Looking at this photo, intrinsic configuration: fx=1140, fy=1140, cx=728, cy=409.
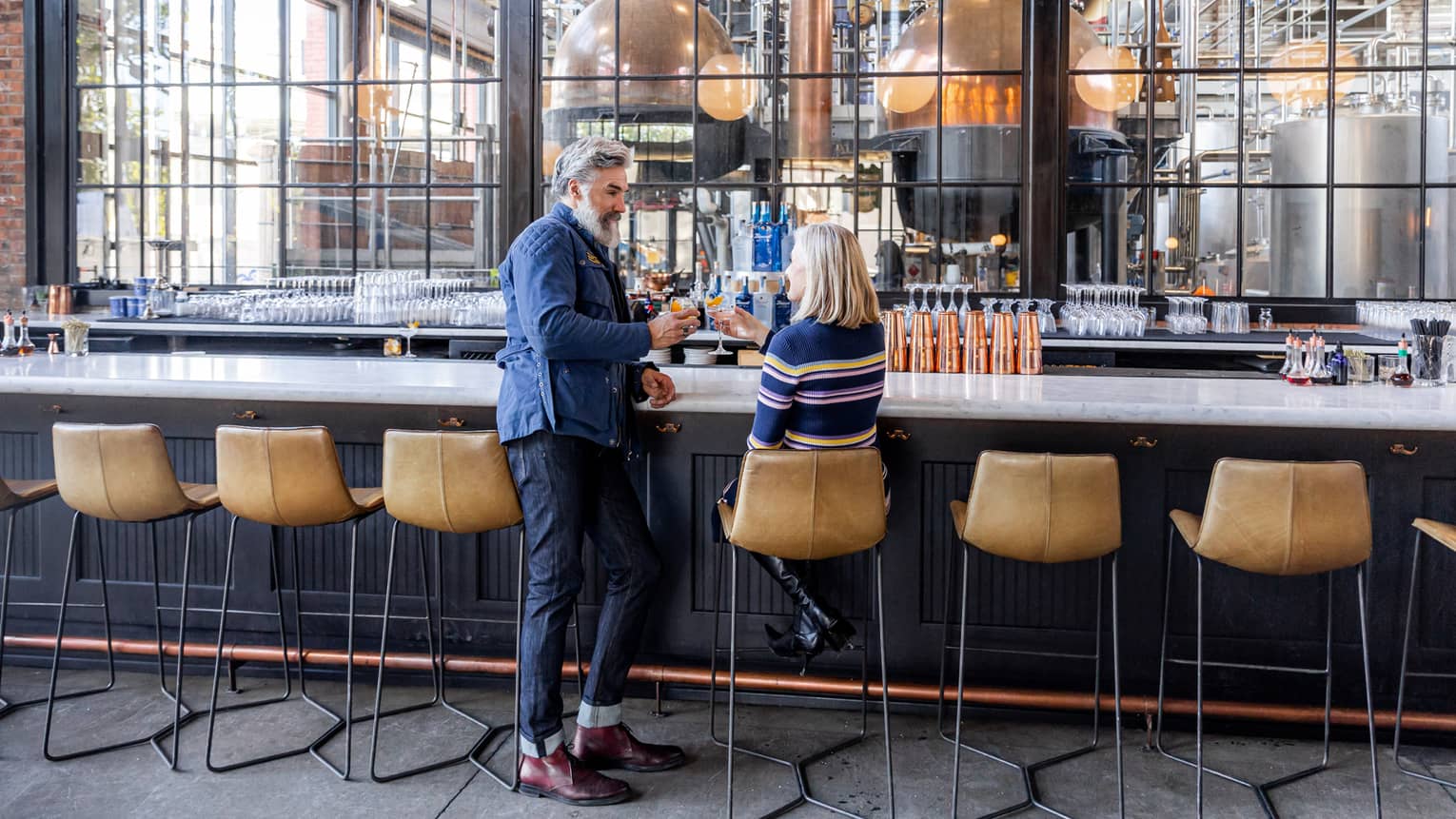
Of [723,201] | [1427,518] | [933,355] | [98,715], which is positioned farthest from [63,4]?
[1427,518]

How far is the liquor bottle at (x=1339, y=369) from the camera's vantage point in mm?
3746

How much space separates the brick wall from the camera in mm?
7637

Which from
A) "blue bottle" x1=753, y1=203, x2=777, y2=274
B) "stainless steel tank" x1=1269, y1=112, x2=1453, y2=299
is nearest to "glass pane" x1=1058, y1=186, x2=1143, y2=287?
Result: "stainless steel tank" x1=1269, y1=112, x2=1453, y2=299

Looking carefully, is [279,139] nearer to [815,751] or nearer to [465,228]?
[465,228]

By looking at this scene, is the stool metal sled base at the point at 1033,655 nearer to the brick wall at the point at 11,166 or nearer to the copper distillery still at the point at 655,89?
the copper distillery still at the point at 655,89

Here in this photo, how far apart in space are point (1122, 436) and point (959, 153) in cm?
395

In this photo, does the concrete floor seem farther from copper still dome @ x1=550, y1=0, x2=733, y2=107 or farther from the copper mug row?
copper still dome @ x1=550, y1=0, x2=733, y2=107

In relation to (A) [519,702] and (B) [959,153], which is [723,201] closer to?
(B) [959,153]

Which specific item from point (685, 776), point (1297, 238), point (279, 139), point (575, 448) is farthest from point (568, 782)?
point (1297, 238)

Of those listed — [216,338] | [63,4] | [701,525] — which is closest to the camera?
[701,525]

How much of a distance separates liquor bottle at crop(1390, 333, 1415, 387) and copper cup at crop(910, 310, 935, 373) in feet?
5.01

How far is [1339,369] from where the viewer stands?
12.3ft

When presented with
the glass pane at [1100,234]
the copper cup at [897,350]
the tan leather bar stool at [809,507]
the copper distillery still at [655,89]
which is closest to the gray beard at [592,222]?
the tan leather bar stool at [809,507]

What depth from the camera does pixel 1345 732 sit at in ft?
11.1
